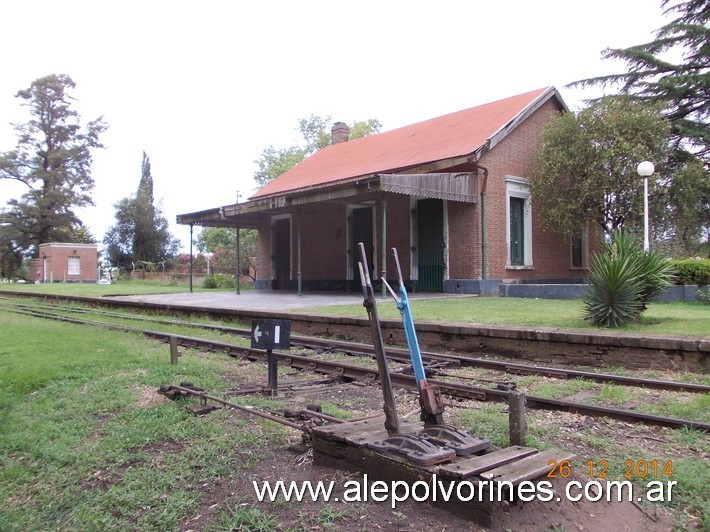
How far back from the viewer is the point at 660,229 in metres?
18.5

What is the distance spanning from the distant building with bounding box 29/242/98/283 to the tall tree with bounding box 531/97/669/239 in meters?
44.6

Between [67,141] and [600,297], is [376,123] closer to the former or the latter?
[67,141]

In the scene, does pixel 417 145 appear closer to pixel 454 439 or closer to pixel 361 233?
pixel 361 233

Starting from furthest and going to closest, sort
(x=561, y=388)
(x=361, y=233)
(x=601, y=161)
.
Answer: (x=361, y=233)
(x=601, y=161)
(x=561, y=388)

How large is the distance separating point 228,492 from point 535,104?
63.5 feet

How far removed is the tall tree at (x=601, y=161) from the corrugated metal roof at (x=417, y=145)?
2.01 m

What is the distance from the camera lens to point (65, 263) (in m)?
49.4

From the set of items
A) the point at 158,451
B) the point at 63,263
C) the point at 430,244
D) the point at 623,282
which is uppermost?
the point at 63,263

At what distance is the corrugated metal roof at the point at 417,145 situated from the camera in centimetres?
1862

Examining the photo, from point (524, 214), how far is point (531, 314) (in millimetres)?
9455

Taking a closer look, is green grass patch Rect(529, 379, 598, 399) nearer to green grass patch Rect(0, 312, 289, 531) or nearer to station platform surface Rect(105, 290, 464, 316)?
green grass patch Rect(0, 312, 289, 531)

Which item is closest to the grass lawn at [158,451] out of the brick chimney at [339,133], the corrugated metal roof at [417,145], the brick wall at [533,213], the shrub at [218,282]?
the brick wall at [533,213]

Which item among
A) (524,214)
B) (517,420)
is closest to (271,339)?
(517,420)

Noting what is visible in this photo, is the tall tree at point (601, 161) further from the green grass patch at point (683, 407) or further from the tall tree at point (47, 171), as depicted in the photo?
the tall tree at point (47, 171)
